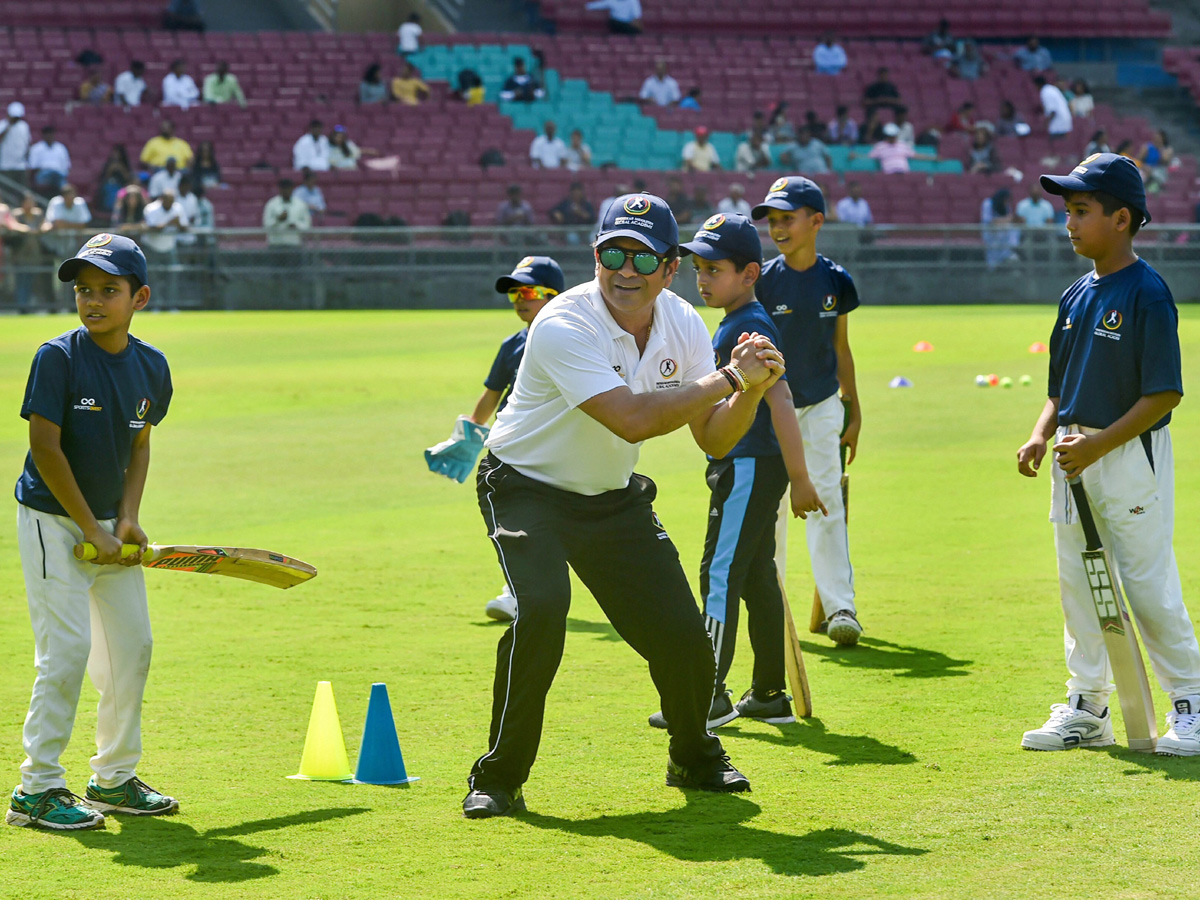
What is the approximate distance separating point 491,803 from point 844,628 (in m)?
3.00

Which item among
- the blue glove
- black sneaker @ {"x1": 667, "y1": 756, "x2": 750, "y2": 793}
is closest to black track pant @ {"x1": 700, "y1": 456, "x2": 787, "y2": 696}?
black sneaker @ {"x1": 667, "y1": 756, "x2": 750, "y2": 793}

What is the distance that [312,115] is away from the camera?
3341 centimetres

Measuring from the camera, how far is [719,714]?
619 cm

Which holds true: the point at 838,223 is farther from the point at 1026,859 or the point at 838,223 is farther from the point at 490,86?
the point at 1026,859

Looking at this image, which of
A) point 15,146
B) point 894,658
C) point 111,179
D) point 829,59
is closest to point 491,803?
point 894,658

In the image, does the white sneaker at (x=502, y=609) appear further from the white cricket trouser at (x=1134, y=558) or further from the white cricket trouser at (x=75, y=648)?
the white cricket trouser at (x=1134, y=558)

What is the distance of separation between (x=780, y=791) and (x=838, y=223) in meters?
26.7

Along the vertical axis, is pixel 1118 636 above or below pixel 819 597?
above

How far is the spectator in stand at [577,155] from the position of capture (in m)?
33.3

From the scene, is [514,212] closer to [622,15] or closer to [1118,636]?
[622,15]

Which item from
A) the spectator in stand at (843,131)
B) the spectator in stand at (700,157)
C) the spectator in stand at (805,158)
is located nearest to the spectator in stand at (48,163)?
the spectator in stand at (700,157)

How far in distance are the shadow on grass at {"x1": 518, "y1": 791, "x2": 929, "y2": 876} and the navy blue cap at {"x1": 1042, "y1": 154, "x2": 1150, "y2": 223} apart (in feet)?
8.18

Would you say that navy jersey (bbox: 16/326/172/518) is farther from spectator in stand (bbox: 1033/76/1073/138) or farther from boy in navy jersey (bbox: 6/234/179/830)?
spectator in stand (bbox: 1033/76/1073/138)

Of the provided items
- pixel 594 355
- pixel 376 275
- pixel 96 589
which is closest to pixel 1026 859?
pixel 594 355
